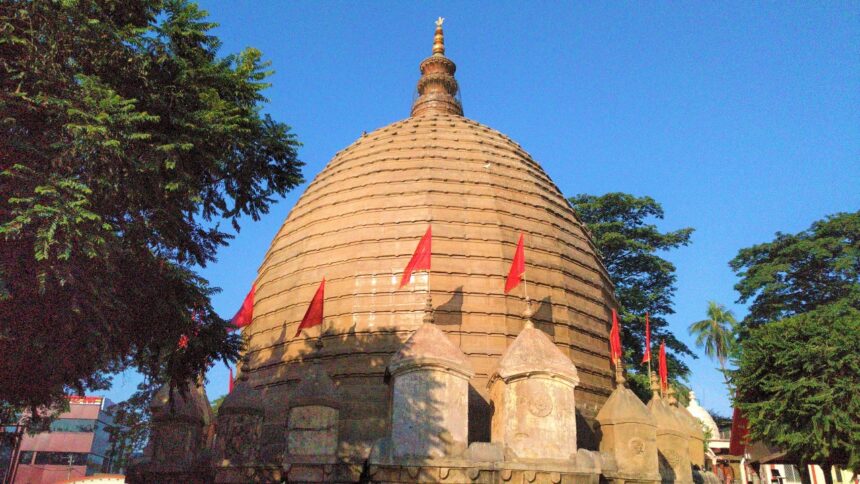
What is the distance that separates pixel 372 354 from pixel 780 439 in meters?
12.6

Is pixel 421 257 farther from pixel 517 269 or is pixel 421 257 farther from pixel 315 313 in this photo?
pixel 315 313

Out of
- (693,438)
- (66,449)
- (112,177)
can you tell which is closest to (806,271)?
(693,438)

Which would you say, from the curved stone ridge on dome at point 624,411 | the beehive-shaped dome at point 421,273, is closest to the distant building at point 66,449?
the beehive-shaped dome at point 421,273

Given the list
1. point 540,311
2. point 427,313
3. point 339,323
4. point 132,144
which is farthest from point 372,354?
point 132,144

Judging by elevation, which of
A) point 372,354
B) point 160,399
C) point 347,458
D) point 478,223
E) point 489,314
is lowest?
point 347,458

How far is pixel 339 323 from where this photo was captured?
16.5 m

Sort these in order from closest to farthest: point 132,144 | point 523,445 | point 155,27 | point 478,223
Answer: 1. point 132,144
2. point 155,27
3. point 523,445
4. point 478,223

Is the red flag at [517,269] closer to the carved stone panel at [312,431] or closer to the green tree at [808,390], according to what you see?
the carved stone panel at [312,431]

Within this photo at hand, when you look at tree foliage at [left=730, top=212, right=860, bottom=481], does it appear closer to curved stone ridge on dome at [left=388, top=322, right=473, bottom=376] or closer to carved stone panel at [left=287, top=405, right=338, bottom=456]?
curved stone ridge on dome at [left=388, top=322, right=473, bottom=376]

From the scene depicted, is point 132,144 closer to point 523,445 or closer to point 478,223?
point 523,445

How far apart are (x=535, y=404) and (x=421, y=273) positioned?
17.9 ft

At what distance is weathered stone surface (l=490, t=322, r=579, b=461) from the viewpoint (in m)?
11.9

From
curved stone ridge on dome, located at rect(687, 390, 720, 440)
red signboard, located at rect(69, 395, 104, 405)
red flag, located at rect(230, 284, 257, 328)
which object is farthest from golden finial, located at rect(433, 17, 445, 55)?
red signboard, located at rect(69, 395, 104, 405)

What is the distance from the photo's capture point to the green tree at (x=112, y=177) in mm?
8859
